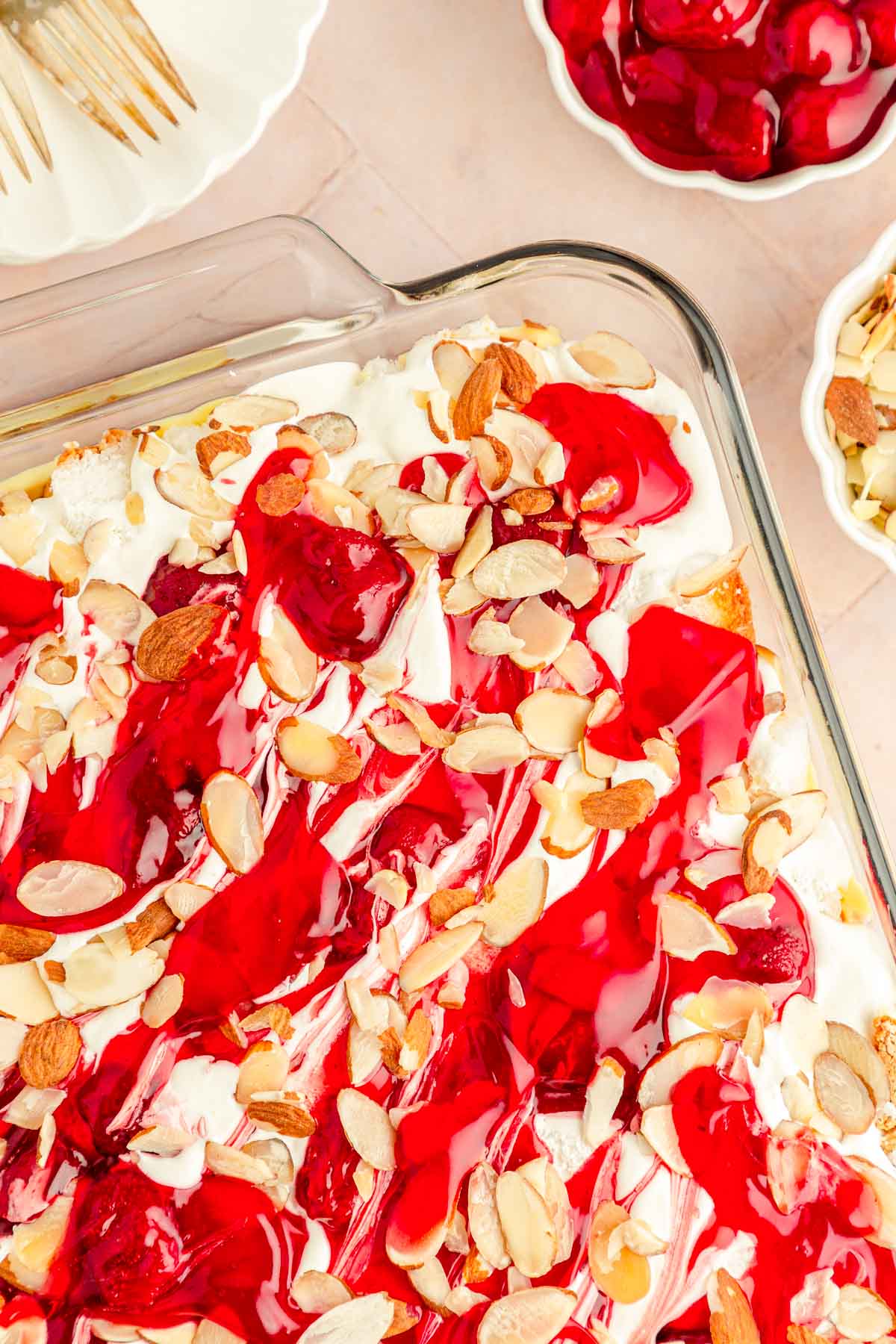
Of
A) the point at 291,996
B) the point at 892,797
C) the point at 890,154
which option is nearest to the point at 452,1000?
the point at 291,996

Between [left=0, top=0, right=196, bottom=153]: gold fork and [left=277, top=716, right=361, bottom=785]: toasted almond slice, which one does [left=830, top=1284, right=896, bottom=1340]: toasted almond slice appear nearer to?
[left=277, top=716, right=361, bottom=785]: toasted almond slice

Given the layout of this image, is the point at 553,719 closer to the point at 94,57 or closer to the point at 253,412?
the point at 253,412

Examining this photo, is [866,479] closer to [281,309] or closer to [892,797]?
[892,797]

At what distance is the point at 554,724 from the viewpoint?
1019mm

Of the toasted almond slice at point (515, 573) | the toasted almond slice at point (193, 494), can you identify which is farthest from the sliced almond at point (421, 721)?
the toasted almond slice at point (193, 494)

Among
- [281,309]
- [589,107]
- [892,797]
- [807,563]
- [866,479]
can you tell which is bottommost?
[892,797]

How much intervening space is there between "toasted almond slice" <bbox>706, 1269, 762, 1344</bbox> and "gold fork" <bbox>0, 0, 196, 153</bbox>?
1.17 meters

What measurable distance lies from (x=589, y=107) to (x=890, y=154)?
35 centimetres

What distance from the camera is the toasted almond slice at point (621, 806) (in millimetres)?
1000

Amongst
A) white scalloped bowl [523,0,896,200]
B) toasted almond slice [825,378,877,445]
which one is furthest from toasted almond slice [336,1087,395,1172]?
white scalloped bowl [523,0,896,200]

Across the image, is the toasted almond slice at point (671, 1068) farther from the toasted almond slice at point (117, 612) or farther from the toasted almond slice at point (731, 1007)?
the toasted almond slice at point (117, 612)

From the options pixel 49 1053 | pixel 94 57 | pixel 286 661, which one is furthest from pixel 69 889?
pixel 94 57

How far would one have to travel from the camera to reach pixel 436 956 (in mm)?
990

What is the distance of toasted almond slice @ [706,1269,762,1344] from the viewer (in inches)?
38.0
